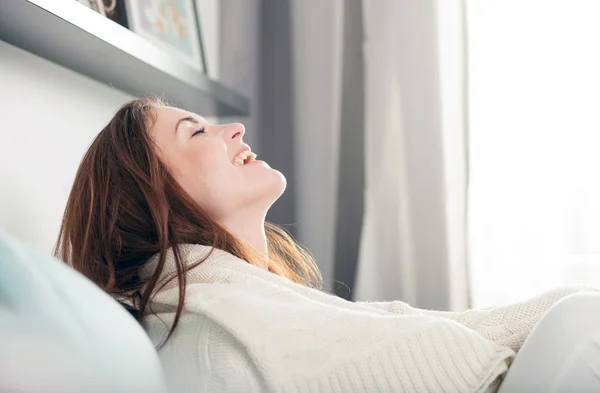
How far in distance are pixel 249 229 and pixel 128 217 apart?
257 mm

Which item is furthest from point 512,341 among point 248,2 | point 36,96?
point 248,2

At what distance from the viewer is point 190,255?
1047 mm

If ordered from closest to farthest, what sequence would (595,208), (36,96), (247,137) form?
(36,96), (595,208), (247,137)

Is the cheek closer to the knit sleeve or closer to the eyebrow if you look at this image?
the eyebrow

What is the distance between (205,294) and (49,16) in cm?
69

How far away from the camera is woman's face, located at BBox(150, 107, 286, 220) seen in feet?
4.31

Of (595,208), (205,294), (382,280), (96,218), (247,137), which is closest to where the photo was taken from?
(205,294)

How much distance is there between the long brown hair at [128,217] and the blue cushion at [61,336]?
1.43 feet

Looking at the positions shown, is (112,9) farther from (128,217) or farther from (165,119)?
(128,217)

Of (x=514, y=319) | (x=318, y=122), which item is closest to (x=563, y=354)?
(x=514, y=319)

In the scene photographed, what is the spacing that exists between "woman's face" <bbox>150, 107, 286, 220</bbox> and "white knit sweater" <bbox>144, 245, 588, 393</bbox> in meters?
0.41

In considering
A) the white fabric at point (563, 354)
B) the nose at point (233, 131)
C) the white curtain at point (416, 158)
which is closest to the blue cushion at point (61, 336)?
the white fabric at point (563, 354)

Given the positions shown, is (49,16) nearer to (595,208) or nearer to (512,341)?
(512,341)

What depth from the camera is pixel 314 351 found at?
2.76 feet
